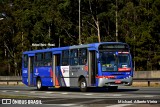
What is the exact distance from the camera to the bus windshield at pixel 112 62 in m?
27.7

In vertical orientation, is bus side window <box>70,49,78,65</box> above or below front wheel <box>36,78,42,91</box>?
above

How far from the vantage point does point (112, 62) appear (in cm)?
2778

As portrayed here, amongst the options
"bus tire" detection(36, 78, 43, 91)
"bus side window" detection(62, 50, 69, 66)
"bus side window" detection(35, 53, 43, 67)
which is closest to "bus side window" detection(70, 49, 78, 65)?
"bus side window" detection(62, 50, 69, 66)

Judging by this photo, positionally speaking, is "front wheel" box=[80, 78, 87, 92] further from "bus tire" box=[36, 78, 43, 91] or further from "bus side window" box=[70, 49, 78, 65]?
"bus tire" box=[36, 78, 43, 91]

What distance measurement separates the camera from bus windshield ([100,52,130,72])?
27688mm

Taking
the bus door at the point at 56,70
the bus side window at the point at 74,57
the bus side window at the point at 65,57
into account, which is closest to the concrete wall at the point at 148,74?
the bus door at the point at 56,70

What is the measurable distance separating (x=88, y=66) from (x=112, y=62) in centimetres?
160

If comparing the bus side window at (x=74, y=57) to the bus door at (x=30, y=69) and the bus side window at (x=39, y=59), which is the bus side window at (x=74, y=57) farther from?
the bus door at (x=30, y=69)

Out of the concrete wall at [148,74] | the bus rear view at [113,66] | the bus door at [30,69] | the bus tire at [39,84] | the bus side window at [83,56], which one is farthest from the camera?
the concrete wall at [148,74]

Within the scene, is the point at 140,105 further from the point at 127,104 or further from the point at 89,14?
the point at 89,14

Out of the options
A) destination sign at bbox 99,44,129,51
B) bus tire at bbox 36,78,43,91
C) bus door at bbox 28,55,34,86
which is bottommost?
bus tire at bbox 36,78,43,91

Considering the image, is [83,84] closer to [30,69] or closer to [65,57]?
[65,57]

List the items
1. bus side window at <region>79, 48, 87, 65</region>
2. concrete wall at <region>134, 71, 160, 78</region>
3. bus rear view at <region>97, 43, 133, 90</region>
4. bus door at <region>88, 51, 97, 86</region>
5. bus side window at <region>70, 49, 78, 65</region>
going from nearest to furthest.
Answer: bus rear view at <region>97, 43, 133, 90</region> < bus door at <region>88, 51, 97, 86</region> < bus side window at <region>79, 48, 87, 65</region> < bus side window at <region>70, 49, 78, 65</region> < concrete wall at <region>134, 71, 160, 78</region>

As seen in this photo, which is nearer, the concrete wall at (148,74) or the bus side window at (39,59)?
the bus side window at (39,59)
